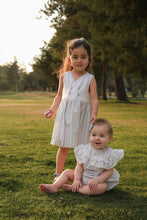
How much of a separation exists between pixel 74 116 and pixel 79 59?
73 cm

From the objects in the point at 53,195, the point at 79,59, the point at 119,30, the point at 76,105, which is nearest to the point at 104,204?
the point at 53,195

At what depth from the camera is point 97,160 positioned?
3092 mm

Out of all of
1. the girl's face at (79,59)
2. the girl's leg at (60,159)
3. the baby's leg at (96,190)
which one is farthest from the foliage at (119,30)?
the baby's leg at (96,190)

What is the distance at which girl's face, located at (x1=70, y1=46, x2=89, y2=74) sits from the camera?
3498 mm

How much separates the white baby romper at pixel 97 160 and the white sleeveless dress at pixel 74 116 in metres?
0.26

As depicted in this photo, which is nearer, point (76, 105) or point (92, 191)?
point (92, 191)

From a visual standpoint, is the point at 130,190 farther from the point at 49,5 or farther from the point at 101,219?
the point at 49,5

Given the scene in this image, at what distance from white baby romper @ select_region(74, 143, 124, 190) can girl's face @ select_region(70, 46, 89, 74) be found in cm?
103

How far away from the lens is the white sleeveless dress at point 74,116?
3439 mm

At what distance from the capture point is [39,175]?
12.5 ft

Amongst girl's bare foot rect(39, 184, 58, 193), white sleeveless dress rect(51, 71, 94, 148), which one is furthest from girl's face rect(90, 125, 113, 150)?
girl's bare foot rect(39, 184, 58, 193)

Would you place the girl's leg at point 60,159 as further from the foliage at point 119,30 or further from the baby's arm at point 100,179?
the foliage at point 119,30

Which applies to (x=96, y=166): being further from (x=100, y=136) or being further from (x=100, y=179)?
(x=100, y=136)

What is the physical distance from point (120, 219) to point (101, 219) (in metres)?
0.17
